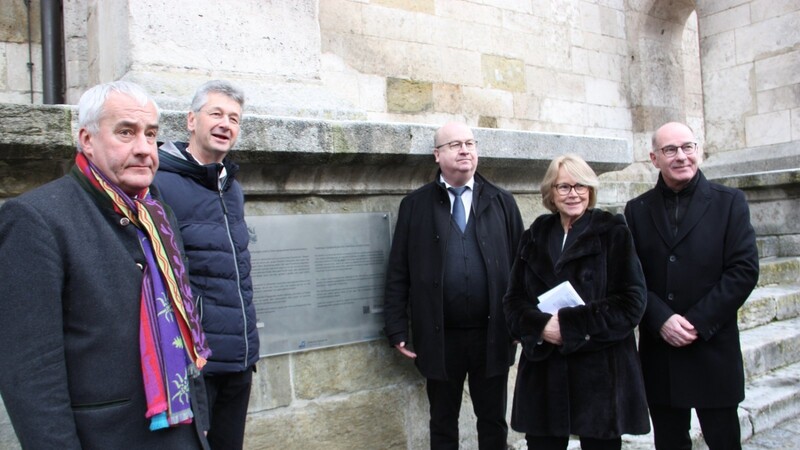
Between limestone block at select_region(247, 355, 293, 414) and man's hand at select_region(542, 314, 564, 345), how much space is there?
1.05 metres

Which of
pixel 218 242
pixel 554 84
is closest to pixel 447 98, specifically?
pixel 554 84

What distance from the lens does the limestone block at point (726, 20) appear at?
25.4 feet

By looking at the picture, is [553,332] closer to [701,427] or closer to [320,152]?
[701,427]

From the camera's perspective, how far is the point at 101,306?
1488 millimetres

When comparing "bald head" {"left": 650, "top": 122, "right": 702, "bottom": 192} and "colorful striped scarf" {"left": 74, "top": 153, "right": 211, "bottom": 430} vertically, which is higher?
"bald head" {"left": 650, "top": 122, "right": 702, "bottom": 192}

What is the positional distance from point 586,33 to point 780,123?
2.66 m

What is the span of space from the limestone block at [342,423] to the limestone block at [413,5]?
471 centimetres

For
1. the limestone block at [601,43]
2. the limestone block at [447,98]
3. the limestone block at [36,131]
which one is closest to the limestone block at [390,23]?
the limestone block at [447,98]

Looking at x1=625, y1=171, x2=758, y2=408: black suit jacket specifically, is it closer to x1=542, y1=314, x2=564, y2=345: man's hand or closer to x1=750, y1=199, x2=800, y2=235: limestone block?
x1=542, y1=314, x2=564, y2=345: man's hand

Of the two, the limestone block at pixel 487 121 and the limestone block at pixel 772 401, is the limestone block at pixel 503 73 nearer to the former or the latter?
the limestone block at pixel 487 121

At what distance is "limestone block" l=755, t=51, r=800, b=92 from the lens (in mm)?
7312

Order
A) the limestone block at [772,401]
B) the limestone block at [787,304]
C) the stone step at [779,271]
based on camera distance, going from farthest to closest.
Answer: the stone step at [779,271] < the limestone block at [787,304] < the limestone block at [772,401]

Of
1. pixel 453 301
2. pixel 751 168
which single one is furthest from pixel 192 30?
pixel 751 168

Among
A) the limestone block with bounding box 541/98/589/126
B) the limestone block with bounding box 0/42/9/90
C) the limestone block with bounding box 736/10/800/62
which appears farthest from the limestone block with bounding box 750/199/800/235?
the limestone block with bounding box 0/42/9/90
